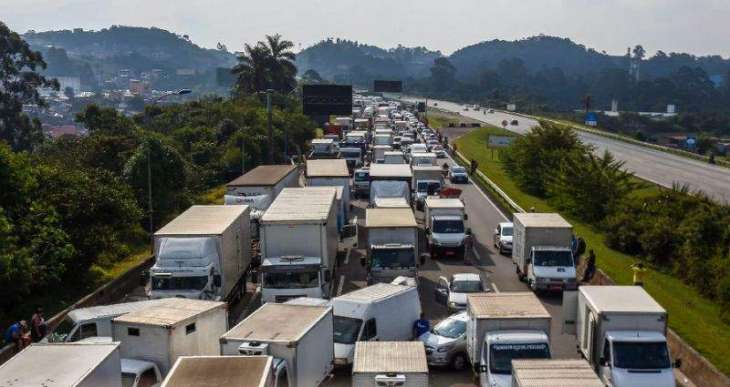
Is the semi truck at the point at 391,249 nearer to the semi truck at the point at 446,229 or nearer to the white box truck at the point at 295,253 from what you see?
the white box truck at the point at 295,253

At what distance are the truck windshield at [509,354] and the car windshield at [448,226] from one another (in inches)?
623

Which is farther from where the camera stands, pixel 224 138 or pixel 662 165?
pixel 662 165

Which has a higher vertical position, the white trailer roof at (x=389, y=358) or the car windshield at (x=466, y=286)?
the white trailer roof at (x=389, y=358)

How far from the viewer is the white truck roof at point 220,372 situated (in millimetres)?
12602

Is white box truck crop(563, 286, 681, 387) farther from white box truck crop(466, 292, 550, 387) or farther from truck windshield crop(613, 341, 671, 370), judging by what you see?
white box truck crop(466, 292, 550, 387)

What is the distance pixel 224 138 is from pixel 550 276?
145 feet

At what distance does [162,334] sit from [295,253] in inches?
317

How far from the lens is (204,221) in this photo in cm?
2461

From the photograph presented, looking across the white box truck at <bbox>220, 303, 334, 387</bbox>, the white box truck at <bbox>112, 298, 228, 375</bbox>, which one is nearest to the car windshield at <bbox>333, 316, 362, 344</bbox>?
the white box truck at <bbox>220, 303, 334, 387</bbox>

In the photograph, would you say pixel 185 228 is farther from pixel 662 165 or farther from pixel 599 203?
pixel 662 165

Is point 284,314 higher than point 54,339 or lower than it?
higher

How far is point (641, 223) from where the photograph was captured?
107 feet

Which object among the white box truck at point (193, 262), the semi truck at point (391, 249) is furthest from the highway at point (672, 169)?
the white box truck at point (193, 262)

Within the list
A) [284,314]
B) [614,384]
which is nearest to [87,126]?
[284,314]
